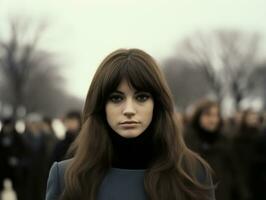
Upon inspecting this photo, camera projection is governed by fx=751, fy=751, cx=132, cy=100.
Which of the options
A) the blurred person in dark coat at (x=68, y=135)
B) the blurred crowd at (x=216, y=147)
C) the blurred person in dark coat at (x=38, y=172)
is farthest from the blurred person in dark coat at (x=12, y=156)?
the blurred crowd at (x=216, y=147)

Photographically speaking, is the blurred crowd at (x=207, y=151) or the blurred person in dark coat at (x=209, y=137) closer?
the blurred person in dark coat at (x=209, y=137)

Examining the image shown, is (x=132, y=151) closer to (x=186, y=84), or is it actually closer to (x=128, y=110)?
(x=128, y=110)

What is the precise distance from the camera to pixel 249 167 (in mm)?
11688

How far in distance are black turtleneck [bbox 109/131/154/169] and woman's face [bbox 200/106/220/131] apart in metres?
5.48

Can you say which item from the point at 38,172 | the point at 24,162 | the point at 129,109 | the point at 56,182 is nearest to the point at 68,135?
the point at 38,172

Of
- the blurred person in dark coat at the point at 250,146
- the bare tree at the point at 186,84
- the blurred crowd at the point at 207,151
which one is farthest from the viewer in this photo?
the bare tree at the point at 186,84

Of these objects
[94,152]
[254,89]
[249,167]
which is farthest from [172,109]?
[254,89]

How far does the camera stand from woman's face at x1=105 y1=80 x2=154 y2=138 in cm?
318

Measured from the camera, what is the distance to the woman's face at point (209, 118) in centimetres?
874

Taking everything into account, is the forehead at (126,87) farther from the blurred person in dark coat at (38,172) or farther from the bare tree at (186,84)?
the bare tree at (186,84)

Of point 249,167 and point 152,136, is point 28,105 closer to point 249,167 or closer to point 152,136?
point 249,167

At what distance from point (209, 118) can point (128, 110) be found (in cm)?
571

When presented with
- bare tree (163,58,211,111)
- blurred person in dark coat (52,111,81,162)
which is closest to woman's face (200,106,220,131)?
blurred person in dark coat (52,111,81,162)

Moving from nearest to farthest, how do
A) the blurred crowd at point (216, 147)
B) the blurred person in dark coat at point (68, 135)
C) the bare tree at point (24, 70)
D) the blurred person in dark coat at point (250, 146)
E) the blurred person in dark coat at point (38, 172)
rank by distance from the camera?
the blurred crowd at point (216, 147) < the blurred person in dark coat at point (68, 135) < the blurred person in dark coat at point (250, 146) < the blurred person in dark coat at point (38, 172) < the bare tree at point (24, 70)
